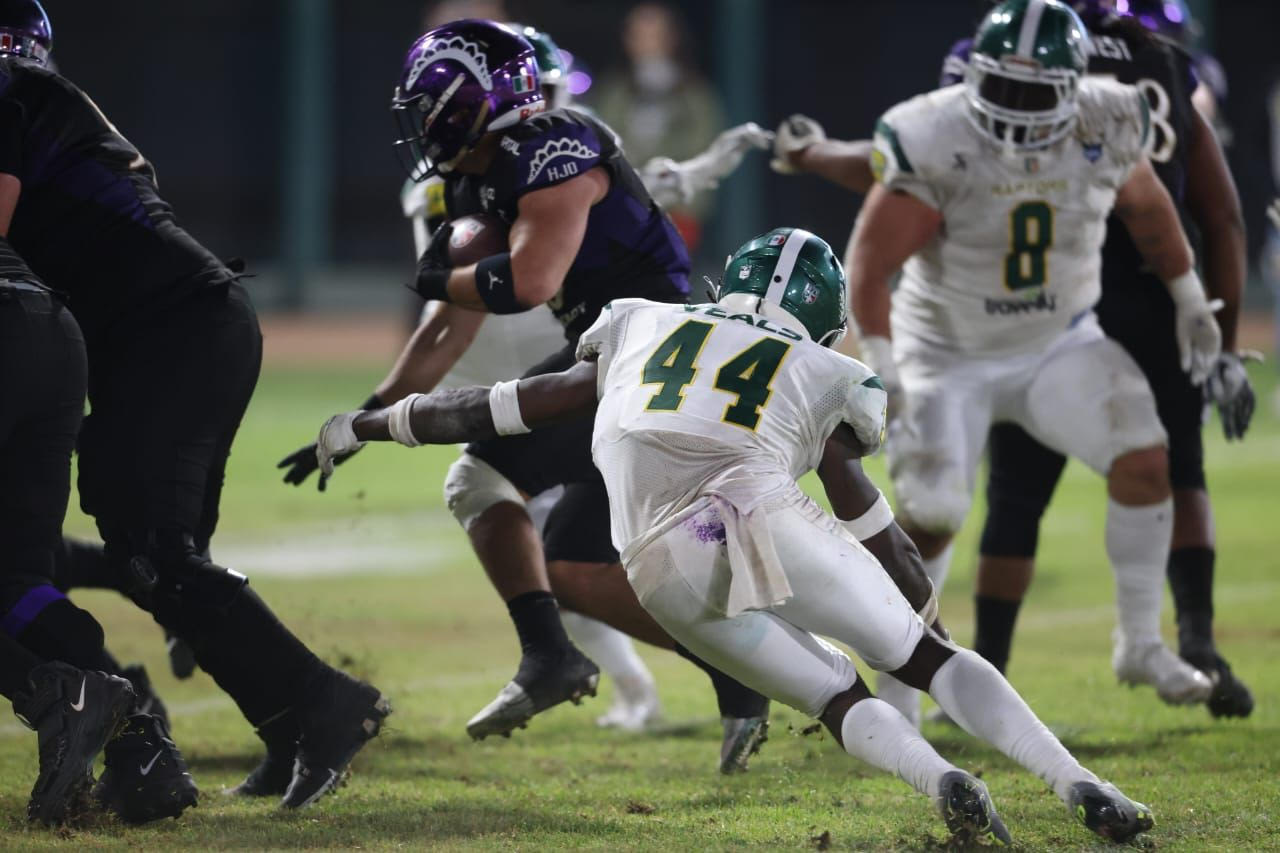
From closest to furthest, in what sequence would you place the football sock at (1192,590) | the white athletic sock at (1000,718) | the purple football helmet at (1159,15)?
the white athletic sock at (1000,718) < the football sock at (1192,590) < the purple football helmet at (1159,15)

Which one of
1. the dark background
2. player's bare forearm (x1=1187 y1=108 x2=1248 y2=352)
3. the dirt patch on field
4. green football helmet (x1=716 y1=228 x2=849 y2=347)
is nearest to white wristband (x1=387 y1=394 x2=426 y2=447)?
green football helmet (x1=716 y1=228 x2=849 y2=347)

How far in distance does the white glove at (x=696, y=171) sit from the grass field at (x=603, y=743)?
1.47 metres

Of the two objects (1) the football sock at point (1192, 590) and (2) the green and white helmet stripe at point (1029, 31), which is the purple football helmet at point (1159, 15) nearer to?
(2) the green and white helmet stripe at point (1029, 31)

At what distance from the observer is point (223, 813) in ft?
13.5

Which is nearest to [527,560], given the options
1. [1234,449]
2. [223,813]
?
[223,813]

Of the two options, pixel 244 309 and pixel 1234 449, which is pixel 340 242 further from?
pixel 244 309

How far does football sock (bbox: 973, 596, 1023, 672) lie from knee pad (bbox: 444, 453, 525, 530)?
1585 mm

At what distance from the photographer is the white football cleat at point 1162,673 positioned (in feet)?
17.3

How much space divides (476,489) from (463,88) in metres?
1.05

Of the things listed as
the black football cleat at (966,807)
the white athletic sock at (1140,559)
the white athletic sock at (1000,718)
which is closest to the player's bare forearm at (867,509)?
the white athletic sock at (1000,718)

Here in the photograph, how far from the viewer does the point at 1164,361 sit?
18.8 ft

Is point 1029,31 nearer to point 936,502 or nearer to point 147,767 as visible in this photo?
point 936,502

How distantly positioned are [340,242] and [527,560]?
1397 centimetres

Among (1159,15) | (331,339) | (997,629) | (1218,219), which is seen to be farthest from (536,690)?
(331,339)
